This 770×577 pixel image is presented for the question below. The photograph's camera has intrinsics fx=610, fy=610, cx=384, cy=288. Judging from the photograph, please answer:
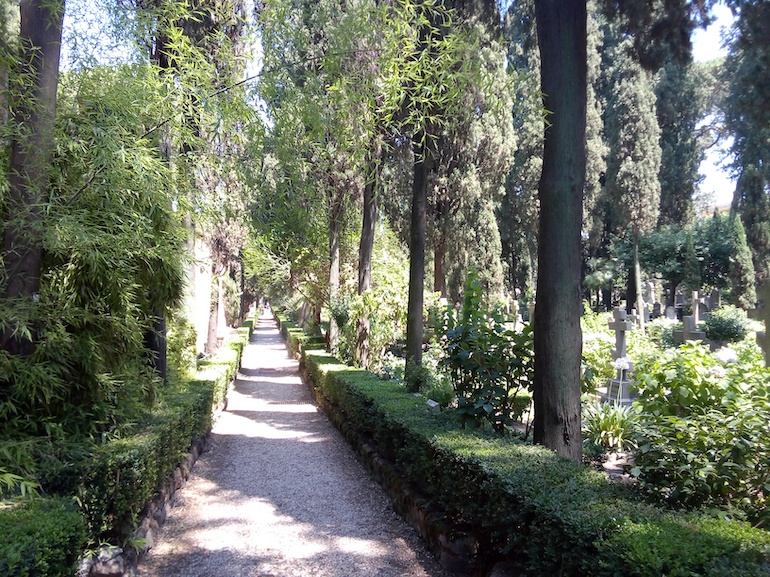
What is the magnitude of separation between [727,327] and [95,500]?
731 inches

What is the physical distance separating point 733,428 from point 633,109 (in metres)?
26.8

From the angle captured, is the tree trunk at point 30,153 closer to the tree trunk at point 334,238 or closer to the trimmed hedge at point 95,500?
the trimmed hedge at point 95,500

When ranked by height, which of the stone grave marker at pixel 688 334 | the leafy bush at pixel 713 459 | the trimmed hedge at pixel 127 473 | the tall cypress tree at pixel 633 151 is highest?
the tall cypress tree at pixel 633 151

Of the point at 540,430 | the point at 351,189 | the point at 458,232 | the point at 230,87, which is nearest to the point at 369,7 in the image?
the point at 230,87

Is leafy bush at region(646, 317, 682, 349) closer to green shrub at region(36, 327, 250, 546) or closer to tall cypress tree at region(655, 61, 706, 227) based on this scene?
tall cypress tree at region(655, 61, 706, 227)

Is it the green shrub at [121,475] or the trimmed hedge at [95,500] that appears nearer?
the trimmed hedge at [95,500]

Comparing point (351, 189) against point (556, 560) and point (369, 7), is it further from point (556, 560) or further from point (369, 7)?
point (556, 560)

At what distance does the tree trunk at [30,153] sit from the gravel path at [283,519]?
2.12 meters

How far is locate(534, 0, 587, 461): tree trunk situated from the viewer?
15.0ft

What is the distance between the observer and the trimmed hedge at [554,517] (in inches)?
90.1

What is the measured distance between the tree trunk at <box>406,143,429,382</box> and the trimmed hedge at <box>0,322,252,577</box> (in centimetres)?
356

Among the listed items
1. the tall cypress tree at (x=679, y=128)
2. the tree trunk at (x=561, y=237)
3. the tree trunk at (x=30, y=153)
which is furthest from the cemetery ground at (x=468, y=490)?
the tall cypress tree at (x=679, y=128)

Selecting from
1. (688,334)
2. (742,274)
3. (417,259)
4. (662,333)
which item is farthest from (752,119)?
(742,274)

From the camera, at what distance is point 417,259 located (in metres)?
8.99
